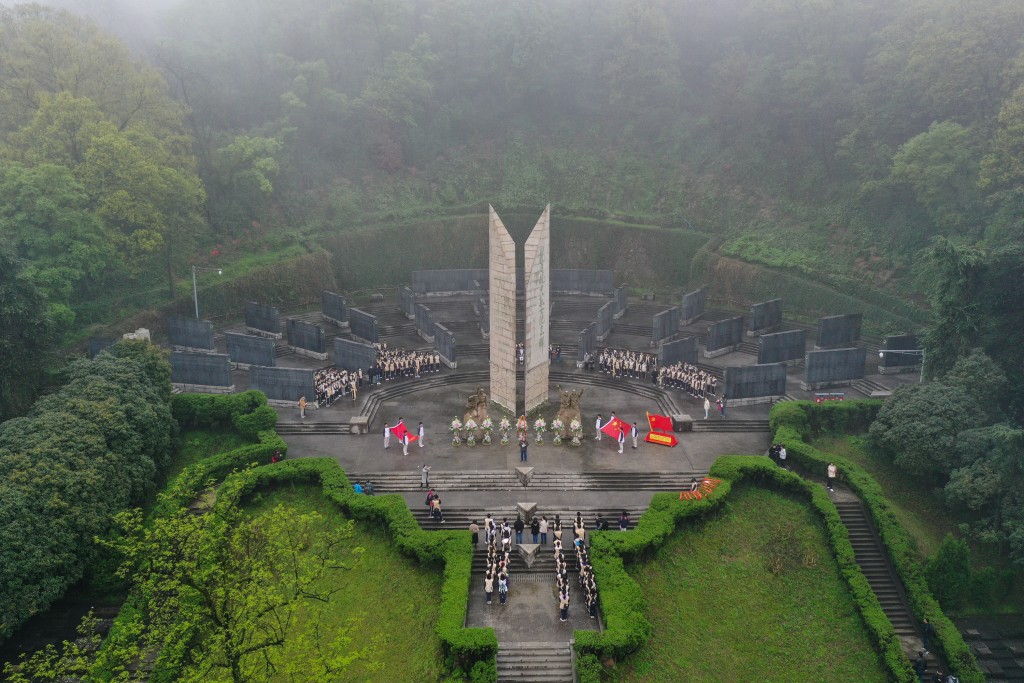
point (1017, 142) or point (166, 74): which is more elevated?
point (166, 74)

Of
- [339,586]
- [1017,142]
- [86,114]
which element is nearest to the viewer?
[339,586]

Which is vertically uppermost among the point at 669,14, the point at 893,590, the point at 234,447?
the point at 669,14

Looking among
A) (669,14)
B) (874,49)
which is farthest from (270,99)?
(874,49)

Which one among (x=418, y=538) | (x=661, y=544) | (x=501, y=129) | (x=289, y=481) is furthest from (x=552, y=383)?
(x=501, y=129)

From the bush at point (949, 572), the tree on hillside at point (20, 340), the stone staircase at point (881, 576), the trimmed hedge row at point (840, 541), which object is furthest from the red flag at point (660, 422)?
the tree on hillside at point (20, 340)

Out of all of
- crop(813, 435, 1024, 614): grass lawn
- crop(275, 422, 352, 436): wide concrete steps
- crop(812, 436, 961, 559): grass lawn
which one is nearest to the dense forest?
crop(812, 436, 961, 559): grass lawn

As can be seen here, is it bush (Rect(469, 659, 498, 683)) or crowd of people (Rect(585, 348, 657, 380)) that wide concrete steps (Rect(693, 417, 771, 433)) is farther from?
bush (Rect(469, 659, 498, 683))

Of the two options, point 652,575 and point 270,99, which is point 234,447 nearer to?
point 652,575

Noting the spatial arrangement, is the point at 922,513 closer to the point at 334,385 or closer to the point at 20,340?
the point at 334,385
